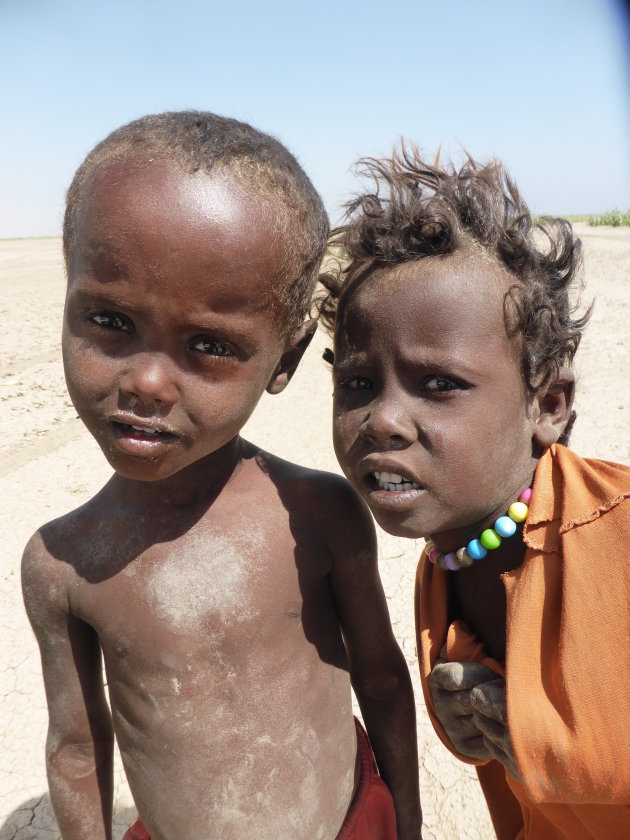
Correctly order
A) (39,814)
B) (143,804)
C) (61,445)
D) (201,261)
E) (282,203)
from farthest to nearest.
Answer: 1. (61,445)
2. (39,814)
3. (143,804)
4. (282,203)
5. (201,261)

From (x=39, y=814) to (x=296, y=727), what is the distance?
142cm

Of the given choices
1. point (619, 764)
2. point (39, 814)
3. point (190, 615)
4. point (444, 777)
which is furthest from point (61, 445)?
point (619, 764)

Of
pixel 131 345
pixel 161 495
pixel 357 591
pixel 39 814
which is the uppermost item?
pixel 131 345

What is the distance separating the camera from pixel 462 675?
4.49 ft

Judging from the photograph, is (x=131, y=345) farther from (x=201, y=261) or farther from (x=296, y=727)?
(x=296, y=727)

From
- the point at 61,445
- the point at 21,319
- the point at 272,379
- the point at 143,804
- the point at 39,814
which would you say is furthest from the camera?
the point at 21,319

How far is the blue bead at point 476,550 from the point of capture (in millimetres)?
1416

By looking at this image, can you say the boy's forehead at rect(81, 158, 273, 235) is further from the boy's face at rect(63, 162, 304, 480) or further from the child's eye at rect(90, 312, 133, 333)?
the child's eye at rect(90, 312, 133, 333)

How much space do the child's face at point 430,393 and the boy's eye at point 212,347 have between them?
29cm

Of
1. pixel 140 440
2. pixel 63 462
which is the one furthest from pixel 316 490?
pixel 63 462

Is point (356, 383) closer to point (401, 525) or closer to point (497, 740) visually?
point (401, 525)

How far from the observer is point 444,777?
2.36 m

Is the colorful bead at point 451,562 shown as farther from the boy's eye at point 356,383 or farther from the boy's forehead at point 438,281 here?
the boy's forehead at point 438,281

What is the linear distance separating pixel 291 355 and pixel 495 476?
460 millimetres
